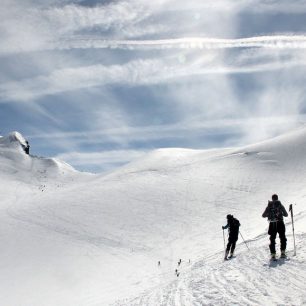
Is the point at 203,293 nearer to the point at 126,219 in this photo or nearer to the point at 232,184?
the point at 126,219

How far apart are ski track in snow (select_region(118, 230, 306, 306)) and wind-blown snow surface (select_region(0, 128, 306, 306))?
1.2 inches

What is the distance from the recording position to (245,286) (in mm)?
10789

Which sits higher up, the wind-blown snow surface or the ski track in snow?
the wind-blown snow surface

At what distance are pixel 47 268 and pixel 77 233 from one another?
29.1 ft

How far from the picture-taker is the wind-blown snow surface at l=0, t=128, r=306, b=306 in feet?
40.4

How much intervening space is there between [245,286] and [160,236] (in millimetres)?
28852

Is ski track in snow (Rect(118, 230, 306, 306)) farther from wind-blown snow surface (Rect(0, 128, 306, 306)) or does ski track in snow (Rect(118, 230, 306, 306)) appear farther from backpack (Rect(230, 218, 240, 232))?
backpack (Rect(230, 218, 240, 232))

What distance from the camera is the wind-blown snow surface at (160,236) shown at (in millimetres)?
12328

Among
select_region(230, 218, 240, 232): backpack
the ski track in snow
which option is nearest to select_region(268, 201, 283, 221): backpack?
the ski track in snow

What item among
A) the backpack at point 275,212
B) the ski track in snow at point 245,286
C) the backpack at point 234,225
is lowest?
the ski track in snow at point 245,286

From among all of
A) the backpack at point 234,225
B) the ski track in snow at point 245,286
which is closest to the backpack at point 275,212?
the ski track in snow at point 245,286

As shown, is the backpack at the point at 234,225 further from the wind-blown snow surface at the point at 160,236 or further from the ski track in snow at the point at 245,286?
the ski track in snow at the point at 245,286

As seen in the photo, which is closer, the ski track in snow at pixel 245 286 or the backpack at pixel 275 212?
the ski track in snow at pixel 245 286

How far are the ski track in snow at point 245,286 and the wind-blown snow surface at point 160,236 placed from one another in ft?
0.10
